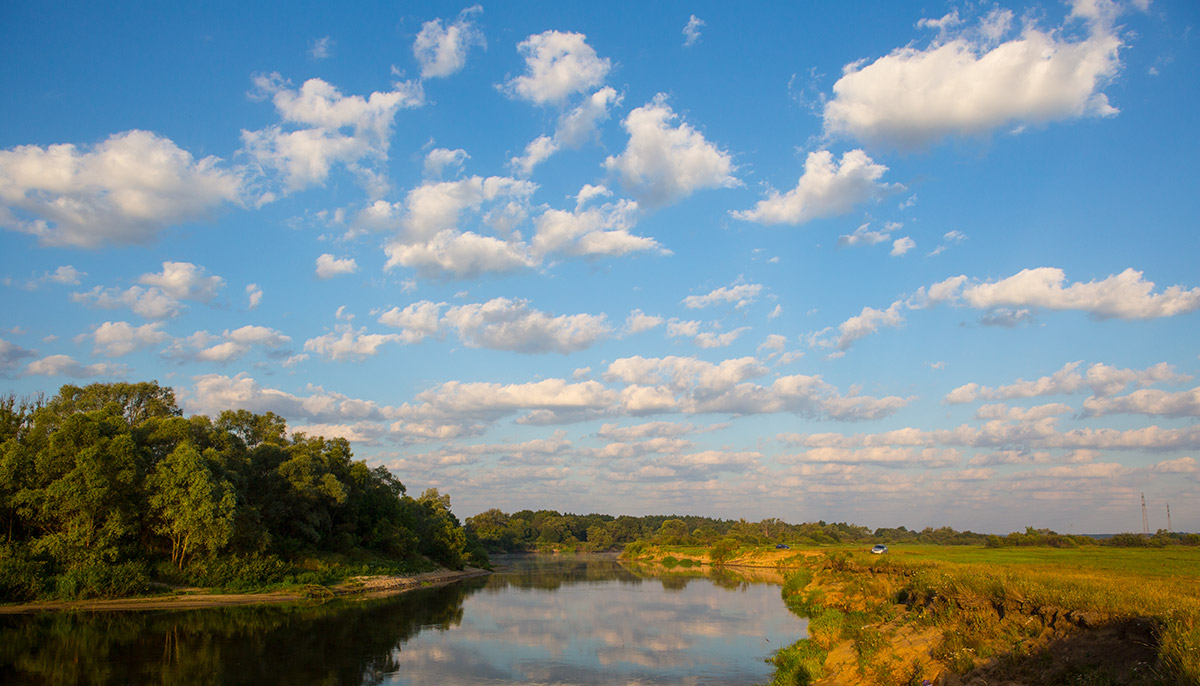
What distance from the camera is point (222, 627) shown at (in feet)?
102

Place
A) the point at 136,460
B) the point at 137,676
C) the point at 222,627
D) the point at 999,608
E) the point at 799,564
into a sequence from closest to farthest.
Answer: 1. the point at 999,608
2. the point at 137,676
3. the point at 222,627
4. the point at 136,460
5. the point at 799,564

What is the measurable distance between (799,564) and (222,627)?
73.5 m

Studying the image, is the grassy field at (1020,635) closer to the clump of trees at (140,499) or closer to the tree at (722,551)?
the clump of trees at (140,499)

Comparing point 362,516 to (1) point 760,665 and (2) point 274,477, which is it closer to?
(2) point 274,477

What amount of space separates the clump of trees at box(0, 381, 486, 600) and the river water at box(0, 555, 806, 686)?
561cm

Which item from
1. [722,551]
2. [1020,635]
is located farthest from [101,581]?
[722,551]

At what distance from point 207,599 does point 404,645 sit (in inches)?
799

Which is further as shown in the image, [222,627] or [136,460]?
[136,460]

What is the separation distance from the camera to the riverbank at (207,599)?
34.3 metres

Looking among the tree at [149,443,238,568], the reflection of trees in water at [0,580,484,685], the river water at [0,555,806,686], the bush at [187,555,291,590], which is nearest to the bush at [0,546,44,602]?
the reflection of trees in water at [0,580,484,685]

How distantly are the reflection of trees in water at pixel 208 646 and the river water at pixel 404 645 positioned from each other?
5cm

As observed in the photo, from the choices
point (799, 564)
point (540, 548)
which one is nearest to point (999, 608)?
point (799, 564)

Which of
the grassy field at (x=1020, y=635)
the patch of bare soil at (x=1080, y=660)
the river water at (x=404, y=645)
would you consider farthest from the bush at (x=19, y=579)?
the patch of bare soil at (x=1080, y=660)

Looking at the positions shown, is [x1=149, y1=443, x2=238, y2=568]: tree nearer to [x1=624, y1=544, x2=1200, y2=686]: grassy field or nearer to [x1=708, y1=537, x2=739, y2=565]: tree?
[x1=624, y1=544, x2=1200, y2=686]: grassy field
